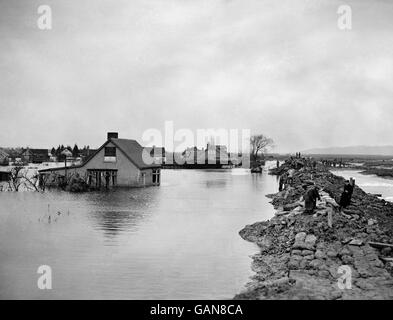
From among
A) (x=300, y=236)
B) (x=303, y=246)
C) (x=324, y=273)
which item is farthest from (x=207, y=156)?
(x=324, y=273)

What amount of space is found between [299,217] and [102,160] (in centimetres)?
2414

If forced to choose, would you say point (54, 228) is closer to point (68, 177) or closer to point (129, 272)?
point (129, 272)

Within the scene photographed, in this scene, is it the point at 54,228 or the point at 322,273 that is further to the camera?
the point at 54,228

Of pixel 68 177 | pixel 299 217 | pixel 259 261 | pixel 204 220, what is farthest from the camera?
pixel 68 177

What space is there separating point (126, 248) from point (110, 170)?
2261cm

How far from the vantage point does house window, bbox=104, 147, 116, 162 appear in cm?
3612

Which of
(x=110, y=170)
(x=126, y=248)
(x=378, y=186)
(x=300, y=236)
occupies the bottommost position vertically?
(x=378, y=186)

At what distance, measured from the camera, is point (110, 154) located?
3619cm

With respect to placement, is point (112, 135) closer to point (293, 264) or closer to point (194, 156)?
point (293, 264)

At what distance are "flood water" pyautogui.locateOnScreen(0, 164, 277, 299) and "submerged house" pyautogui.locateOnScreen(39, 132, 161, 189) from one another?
8947mm

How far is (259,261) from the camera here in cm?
1308

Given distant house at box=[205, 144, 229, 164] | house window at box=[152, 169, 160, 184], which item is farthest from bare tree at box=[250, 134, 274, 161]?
house window at box=[152, 169, 160, 184]

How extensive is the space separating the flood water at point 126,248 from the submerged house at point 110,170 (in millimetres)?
8947
